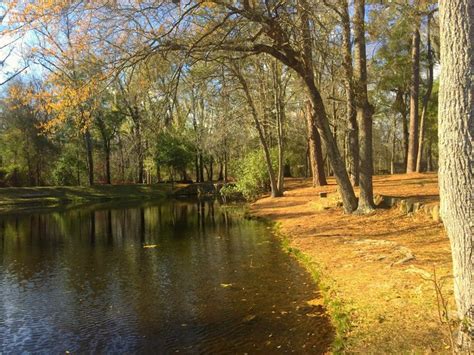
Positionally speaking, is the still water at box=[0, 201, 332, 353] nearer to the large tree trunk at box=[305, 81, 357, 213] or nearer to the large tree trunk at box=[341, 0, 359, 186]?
the large tree trunk at box=[305, 81, 357, 213]

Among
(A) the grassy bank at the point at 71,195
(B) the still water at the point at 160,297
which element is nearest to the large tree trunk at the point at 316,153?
(B) the still water at the point at 160,297

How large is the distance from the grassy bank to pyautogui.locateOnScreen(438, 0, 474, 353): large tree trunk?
2843 cm

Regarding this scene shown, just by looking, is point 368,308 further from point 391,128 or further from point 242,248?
point 391,128

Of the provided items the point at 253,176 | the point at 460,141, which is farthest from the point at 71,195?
the point at 460,141

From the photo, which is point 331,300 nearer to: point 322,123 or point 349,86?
point 322,123

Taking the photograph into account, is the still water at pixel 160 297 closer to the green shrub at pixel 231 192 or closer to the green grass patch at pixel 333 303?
the green grass patch at pixel 333 303

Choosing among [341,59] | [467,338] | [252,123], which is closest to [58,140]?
[252,123]

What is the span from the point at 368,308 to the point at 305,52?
312 inches

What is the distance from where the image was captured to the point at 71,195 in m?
33.2

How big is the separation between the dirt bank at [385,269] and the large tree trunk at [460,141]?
23cm

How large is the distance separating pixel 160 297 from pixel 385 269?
3618 millimetres

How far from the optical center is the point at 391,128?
149ft

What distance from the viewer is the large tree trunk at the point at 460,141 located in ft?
11.1

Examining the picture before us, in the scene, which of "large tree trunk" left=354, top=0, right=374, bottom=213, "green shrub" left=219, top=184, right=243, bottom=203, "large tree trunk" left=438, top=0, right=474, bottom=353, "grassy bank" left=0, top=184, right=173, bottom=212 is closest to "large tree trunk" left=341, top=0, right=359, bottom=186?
"large tree trunk" left=354, top=0, right=374, bottom=213
